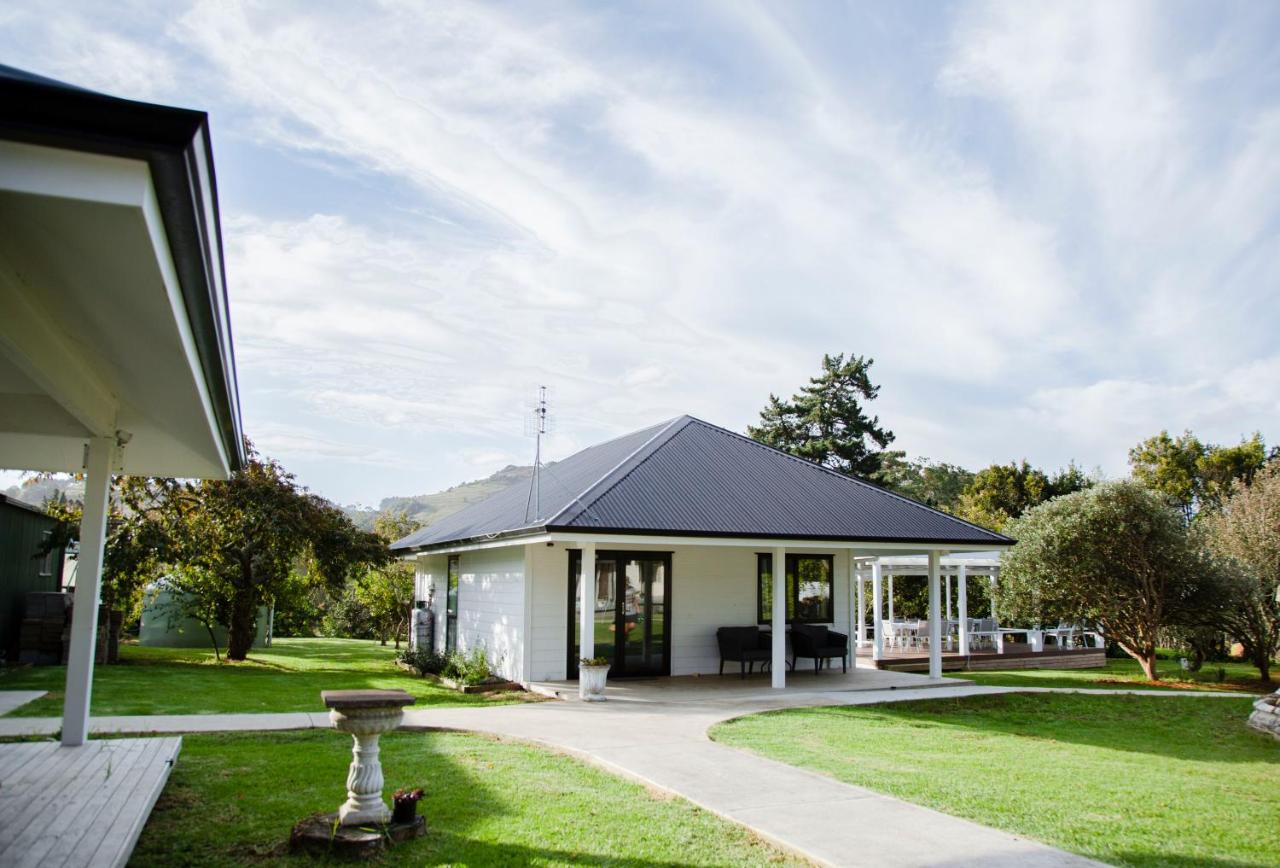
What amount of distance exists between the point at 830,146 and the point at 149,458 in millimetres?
10987

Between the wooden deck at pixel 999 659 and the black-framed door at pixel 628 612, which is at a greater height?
the black-framed door at pixel 628 612

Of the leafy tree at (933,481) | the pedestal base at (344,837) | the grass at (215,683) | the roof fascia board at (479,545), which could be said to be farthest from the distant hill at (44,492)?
the leafy tree at (933,481)

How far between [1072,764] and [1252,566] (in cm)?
1678

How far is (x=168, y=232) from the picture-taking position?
8.80 feet

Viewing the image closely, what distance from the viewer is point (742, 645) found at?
52.1ft

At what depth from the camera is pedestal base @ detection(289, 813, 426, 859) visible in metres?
5.36

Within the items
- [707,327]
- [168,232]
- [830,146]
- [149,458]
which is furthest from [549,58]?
[707,327]

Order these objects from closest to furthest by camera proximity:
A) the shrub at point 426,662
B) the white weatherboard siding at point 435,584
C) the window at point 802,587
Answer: the window at point 802,587, the shrub at point 426,662, the white weatherboard siding at point 435,584

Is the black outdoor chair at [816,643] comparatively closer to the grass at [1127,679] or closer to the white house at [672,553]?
the white house at [672,553]

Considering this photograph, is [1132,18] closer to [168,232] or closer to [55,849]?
[168,232]

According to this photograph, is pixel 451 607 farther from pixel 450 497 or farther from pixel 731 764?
pixel 450 497

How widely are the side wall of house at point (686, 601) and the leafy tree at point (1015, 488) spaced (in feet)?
81.2

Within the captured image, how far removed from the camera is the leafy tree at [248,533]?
18.7 metres

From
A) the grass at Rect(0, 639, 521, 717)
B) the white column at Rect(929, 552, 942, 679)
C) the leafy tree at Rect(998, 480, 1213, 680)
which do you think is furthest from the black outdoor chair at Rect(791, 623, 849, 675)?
the leafy tree at Rect(998, 480, 1213, 680)
